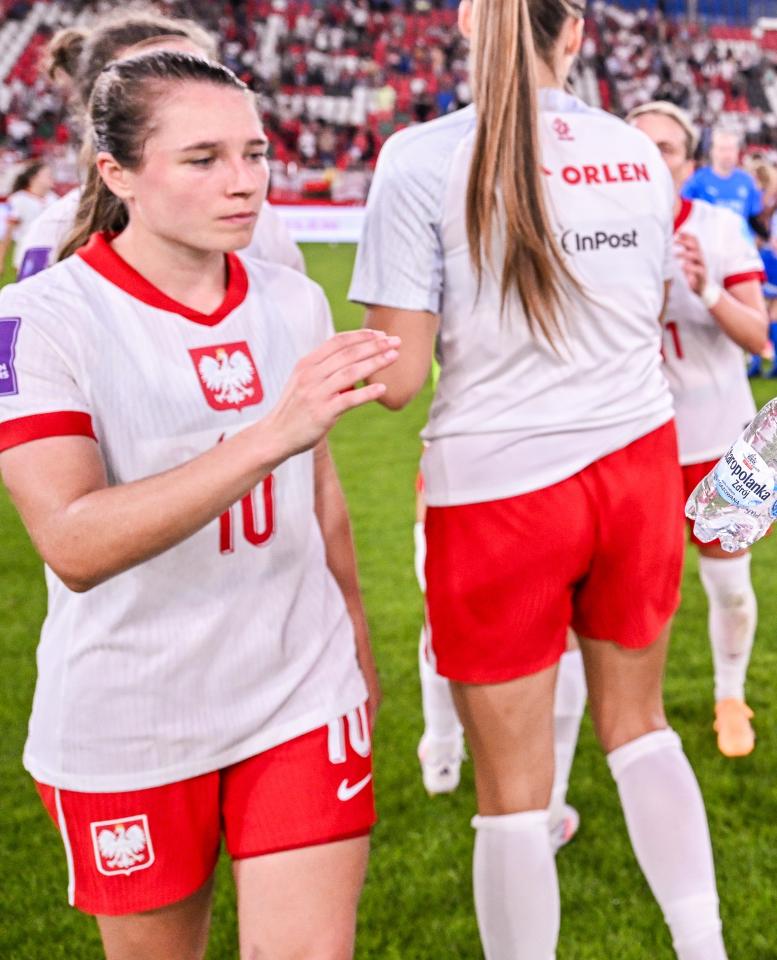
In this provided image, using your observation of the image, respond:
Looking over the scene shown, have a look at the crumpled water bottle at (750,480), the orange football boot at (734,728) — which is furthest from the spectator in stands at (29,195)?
the crumpled water bottle at (750,480)

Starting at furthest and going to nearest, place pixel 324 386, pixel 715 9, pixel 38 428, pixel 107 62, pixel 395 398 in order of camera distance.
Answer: pixel 715 9 < pixel 107 62 < pixel 395 398 < pixel 38 428 < pixel 324 386

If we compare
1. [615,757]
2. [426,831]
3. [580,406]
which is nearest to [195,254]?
[580,406]

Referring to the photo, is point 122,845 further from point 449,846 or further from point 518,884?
point 449,846

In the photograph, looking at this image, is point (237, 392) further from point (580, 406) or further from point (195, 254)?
point (580, 406)

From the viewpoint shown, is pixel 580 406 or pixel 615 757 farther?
pixel 615 757

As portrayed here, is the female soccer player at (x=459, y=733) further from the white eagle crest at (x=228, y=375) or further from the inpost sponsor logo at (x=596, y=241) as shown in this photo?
the white eagle crest at (x=228, y=375)

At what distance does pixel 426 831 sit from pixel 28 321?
2255 millimetres

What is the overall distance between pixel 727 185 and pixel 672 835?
988 cm

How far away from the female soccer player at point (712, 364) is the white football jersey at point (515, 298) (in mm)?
1345

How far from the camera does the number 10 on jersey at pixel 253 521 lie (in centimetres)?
174

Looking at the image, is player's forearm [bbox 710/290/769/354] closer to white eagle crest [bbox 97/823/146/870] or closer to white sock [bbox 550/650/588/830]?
white sock [bbox 550/650/588/830]

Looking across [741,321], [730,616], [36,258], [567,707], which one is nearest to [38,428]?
[36,258]

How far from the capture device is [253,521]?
177 centimetres

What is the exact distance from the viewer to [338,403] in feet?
4.73
